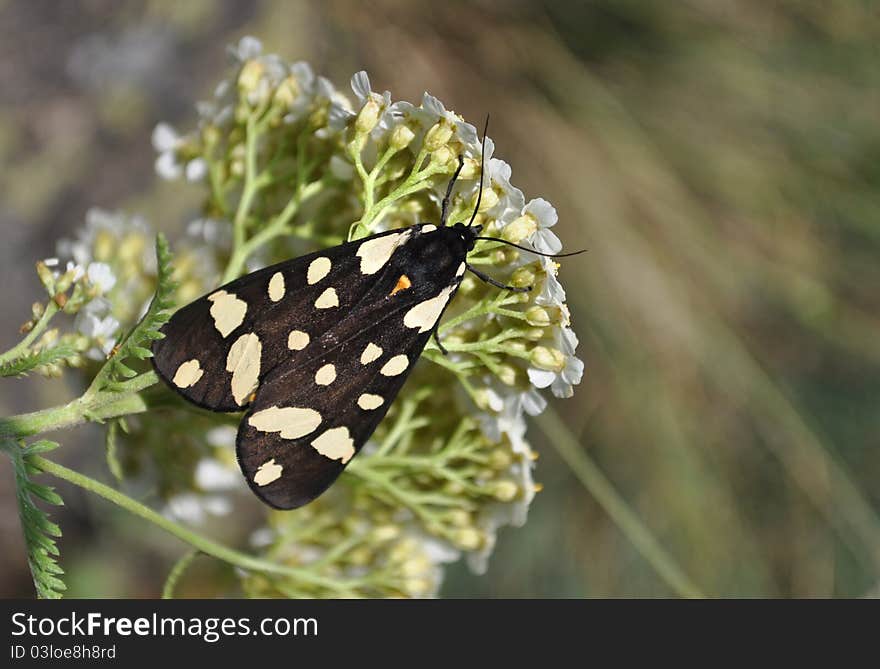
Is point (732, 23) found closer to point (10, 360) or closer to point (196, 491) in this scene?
point (196, 491)

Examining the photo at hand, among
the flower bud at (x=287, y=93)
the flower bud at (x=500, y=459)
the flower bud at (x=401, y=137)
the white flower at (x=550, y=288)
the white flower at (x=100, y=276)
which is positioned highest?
the flower bud at (x=287, y=93)

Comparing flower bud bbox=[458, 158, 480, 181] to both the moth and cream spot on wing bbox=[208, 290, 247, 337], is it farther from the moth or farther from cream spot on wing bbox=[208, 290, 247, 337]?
cream spot on wing bbox=[208, 290, 247, 337]

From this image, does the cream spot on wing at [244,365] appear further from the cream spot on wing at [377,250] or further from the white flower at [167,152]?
the white flower at [167,152]

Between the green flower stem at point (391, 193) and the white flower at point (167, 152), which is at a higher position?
the white flower at point (167, 152)

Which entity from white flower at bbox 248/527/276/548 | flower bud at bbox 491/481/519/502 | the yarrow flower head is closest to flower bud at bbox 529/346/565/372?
the yarrow flower head

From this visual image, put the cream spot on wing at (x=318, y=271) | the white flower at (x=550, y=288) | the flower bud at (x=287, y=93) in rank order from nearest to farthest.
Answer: the white flower at (x=550, y=288) < the cream spot on wing at (x=318, y=271) < the flower bud at (x=287, y=93)

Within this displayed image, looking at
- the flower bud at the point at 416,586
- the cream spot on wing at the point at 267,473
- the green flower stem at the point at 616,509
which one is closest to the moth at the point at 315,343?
the cream spot on wing at the point at 267,473

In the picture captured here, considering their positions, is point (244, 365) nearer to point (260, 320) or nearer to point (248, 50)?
point (260, 320)
